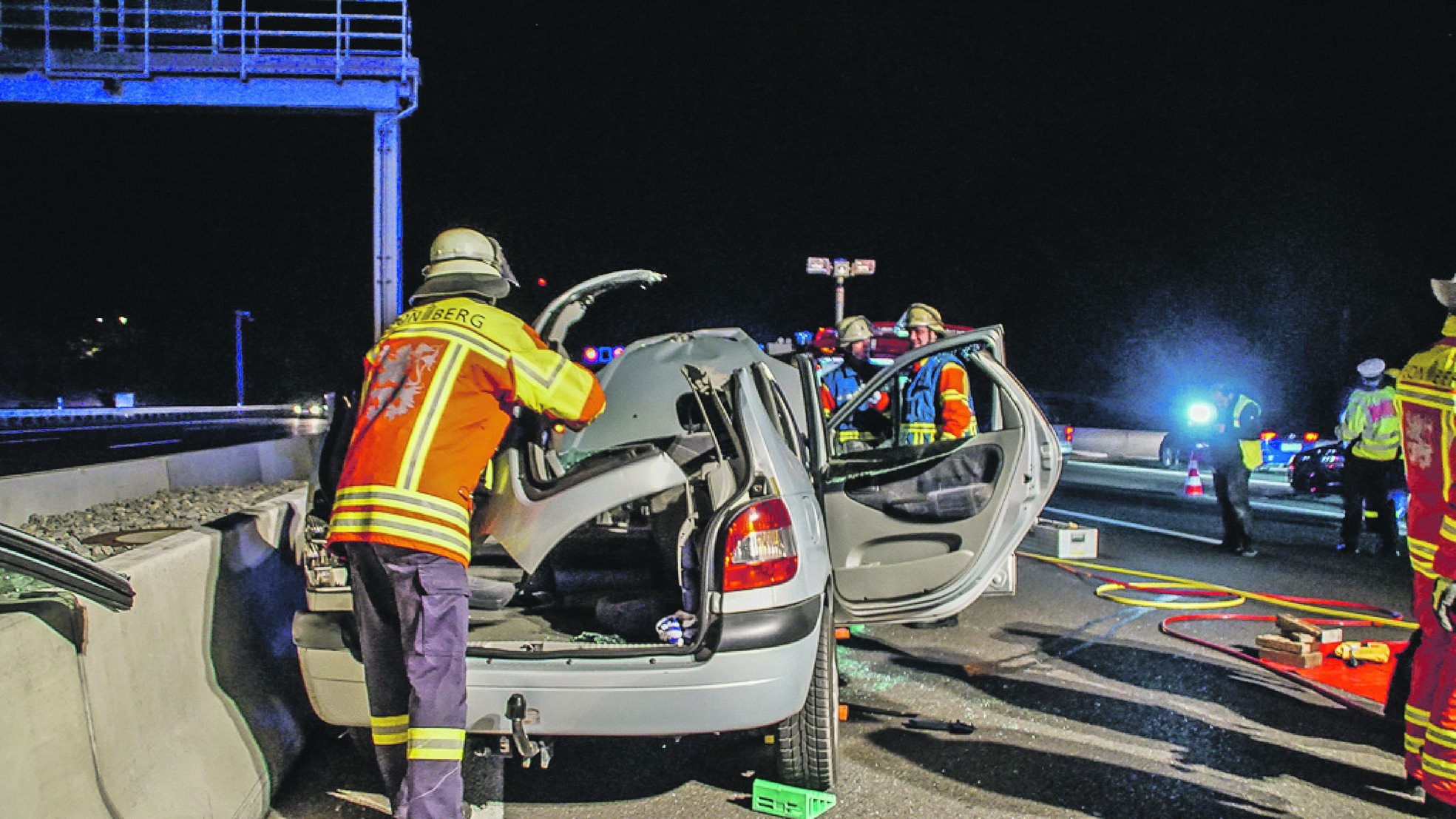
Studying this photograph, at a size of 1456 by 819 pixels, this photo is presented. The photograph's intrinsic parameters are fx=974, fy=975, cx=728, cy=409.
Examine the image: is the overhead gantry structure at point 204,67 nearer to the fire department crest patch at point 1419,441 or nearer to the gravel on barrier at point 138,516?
the gravel on barrier at point 138,516

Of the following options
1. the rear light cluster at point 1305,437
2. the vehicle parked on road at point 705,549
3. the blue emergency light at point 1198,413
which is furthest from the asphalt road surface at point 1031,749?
the blue emergency light at point 1198,413

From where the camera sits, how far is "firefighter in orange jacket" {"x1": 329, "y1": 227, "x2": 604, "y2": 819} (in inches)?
111

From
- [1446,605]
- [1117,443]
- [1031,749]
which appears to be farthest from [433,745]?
[1117,443]

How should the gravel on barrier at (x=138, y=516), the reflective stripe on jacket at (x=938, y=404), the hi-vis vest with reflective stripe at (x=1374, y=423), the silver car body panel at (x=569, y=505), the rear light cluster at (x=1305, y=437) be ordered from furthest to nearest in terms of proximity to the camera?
the rear light cluster at (x=1305, y=437), the hi-vis vest with reflective stripe at (x=1374, y=423), the reflective stripe on jacket at (x=938, y=404), the gravel on barrier at (x=138, y=516), the silver car body panel at (x=569, y=505)

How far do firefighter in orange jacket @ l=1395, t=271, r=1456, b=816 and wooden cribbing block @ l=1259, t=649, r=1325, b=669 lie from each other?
1539 millimetres

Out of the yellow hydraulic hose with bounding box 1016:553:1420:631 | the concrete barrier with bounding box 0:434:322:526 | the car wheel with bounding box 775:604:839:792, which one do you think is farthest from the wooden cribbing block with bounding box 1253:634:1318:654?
the concrete barrier with bounding box 0:434:322:526

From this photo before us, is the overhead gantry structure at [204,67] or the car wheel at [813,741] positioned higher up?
the overhead gantry structure at [204,67]

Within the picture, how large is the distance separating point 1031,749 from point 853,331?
13.3 ft

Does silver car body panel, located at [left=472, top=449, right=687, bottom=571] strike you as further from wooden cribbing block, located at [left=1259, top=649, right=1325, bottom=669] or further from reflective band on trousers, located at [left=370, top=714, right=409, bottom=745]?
wooden cribbing block, located at [left=1259, top=649, right=1325, bottom=669]

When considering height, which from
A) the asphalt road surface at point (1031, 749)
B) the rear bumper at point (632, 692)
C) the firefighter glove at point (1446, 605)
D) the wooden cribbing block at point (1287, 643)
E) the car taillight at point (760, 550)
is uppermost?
the car taillight at point (760, 550)

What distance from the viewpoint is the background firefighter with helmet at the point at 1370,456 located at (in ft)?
27.1

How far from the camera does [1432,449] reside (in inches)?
135

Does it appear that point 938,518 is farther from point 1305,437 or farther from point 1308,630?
point 1305,437

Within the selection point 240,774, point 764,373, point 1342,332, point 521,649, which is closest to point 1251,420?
point 764,373
